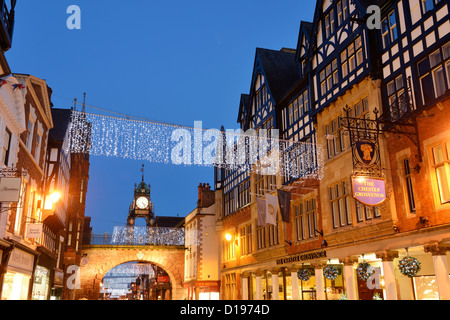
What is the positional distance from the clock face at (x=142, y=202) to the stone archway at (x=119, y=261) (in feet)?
73.1

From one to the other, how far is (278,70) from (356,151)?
15.4 m

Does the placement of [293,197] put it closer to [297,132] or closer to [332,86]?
[297,132]

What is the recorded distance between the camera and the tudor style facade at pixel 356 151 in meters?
14.0

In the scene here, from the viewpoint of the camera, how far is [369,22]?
17344 mm

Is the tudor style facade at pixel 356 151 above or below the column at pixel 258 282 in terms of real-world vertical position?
above

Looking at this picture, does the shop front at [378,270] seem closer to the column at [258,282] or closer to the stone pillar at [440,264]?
the stone pillar at [440,264]

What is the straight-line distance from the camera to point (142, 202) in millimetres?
68625

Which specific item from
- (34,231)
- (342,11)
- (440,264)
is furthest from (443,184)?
(34,231)

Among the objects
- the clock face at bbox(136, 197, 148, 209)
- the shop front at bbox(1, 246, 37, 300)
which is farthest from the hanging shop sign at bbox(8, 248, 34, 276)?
the clock face at bbox(136, 197, 148, 209)

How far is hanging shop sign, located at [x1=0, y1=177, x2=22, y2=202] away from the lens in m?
13.5

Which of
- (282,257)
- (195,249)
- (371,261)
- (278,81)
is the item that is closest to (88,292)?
(195,249)

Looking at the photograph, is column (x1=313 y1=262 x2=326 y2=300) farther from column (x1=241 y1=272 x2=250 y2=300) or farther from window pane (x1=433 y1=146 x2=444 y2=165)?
column (x1=241 y1=272 x2=250 y2=300)

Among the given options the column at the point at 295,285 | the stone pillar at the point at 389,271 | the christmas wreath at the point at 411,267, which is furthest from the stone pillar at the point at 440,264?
the column at the point at 295,285
